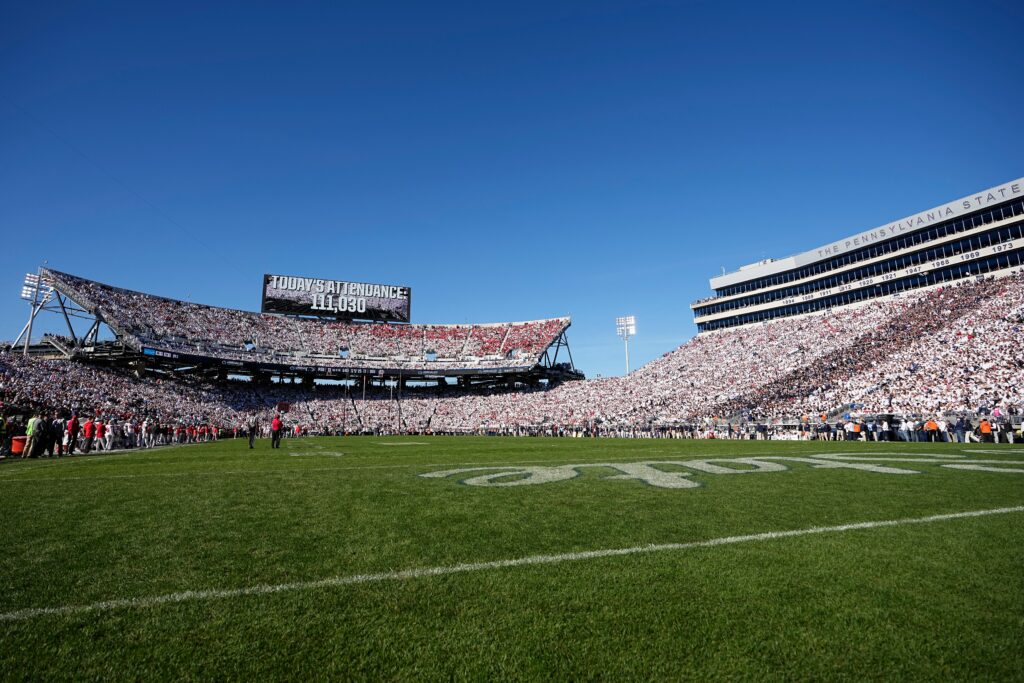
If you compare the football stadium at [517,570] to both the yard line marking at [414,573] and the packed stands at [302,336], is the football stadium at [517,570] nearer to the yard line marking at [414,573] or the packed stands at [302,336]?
the yard line marking at [414,573]

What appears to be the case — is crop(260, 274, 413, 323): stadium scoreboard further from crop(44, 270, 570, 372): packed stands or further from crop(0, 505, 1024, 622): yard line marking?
crop(0, 505, 1024, 622): yard line marking

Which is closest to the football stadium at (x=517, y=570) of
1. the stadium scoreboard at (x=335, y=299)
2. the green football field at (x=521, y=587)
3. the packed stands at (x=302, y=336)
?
the green football field at (x=521, y=587)

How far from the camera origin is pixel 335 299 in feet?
207

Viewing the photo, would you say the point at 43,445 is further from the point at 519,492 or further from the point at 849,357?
the point at 849,357

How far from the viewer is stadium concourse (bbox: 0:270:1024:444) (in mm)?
28578

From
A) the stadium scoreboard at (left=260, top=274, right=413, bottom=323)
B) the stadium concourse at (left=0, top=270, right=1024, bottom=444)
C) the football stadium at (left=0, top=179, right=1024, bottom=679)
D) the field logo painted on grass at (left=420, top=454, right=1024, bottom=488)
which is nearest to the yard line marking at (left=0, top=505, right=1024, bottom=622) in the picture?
the football stadium at (left=0, top=179, right=1024, bottom=679)

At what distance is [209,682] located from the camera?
86.4 inches

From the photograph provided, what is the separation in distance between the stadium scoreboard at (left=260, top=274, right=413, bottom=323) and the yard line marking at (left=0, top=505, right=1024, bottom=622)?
2489 inches

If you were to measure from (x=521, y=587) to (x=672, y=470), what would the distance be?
700cm

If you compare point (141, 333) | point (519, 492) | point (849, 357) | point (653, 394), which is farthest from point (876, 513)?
point (141, 333)

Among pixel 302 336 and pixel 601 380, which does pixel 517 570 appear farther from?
pixel 302 336

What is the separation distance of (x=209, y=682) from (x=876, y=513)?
626cm

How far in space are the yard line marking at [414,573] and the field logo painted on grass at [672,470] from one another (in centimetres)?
279

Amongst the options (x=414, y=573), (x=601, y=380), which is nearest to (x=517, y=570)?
(x=414, y=573)
